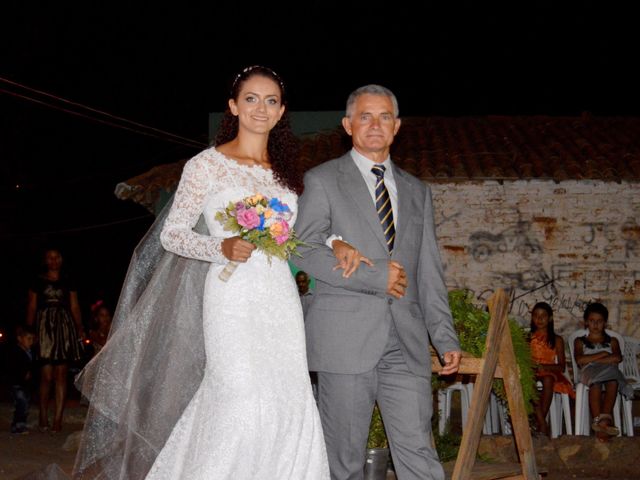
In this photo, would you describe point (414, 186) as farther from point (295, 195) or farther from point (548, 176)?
point (548, 176)

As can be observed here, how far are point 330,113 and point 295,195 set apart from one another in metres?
15.3

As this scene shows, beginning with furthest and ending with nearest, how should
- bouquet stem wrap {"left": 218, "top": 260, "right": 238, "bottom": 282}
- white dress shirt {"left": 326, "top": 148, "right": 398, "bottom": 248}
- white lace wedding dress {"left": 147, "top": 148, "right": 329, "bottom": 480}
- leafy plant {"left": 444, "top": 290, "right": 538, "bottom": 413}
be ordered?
leafy plant {"left": 444, "top": 290, "right": 538, "bottom": 413} → white dress shirt {"left": 326, "top": 148, "right": 398, "bottom": 248} → bouquet stem wrap {"left": 218, "top": 260, "right": 238, "bottom": 282} → white lace wedding dress {"left": 147, "top": 148, "right": 329, "bottom": 480}

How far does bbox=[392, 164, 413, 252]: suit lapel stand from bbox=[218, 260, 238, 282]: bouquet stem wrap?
3.00 ft

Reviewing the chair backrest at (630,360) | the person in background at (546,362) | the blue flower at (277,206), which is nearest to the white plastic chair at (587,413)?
the person in background at (546,362)

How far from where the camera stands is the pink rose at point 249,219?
14.8 feet

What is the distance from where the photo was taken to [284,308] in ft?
15.5

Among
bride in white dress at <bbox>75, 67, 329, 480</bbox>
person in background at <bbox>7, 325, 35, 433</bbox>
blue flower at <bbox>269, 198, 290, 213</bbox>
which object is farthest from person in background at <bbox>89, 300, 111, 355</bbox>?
blue flower at <bbox>269, 198, 290, 213</bbox>

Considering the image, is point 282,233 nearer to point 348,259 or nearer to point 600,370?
point 348,259

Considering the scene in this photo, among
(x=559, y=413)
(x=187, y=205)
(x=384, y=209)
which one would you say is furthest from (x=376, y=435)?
(x=559, y=413)

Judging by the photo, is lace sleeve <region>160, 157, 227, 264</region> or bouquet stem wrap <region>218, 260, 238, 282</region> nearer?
bouquet stem wrap <region>218, 260, 238, 282</region>

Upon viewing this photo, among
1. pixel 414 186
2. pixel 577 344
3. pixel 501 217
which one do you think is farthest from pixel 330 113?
pixel 414 186

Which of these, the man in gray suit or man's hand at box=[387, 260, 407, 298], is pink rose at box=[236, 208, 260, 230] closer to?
the man in gray suit

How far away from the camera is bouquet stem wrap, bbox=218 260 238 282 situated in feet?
15.3

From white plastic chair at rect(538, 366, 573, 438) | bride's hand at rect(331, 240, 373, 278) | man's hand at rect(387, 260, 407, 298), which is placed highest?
bride's hand at rect(331, 240, 373, 278)
